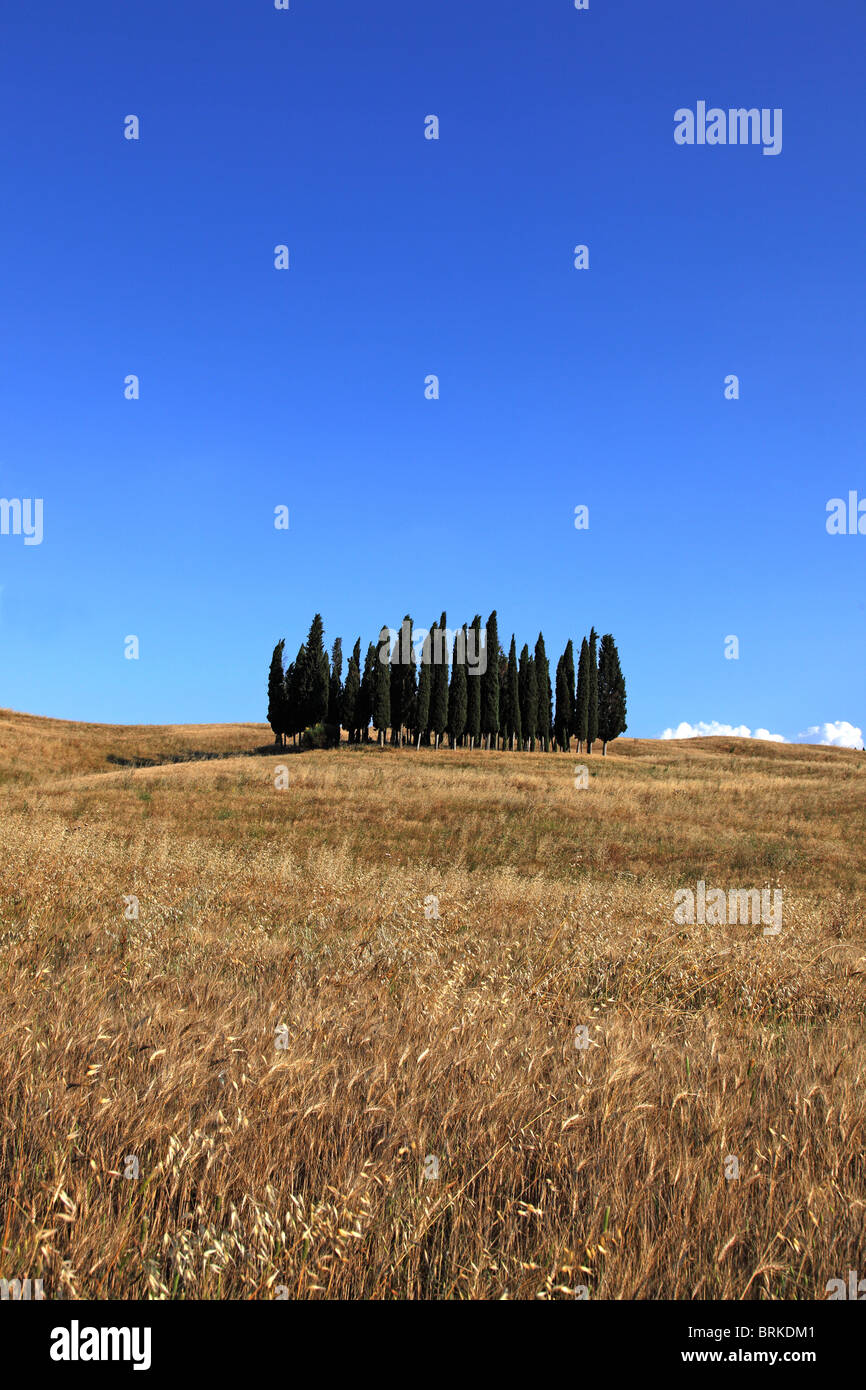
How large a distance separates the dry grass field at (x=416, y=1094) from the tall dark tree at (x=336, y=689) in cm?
5985

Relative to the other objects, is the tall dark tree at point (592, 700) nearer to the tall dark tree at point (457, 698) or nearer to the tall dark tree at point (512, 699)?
the tall dark tree at point (512, 699)

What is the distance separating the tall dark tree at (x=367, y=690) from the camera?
213ft

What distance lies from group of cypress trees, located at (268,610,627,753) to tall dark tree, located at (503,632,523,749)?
0.31 ft

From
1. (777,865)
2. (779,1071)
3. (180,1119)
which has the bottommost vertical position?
(777,865)

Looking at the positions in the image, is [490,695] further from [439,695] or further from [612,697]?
→ [612,697]

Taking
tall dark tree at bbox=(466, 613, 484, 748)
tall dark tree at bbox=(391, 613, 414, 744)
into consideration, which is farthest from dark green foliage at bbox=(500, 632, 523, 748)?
tall dark tree at bbox=(391, 613, 414, 744)

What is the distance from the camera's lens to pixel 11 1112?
Answer: 288 centimetres

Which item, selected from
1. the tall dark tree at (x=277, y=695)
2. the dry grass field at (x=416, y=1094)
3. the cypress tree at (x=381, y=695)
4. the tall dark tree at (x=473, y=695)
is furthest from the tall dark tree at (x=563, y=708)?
the dry grass field at (x=416, y=1094)

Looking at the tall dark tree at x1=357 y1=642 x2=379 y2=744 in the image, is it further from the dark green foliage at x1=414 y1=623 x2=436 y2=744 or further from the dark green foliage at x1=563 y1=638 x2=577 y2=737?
the dark green foliage at x1=563 y1=638 x2=577 y2=737

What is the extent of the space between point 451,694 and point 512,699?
6153 mm

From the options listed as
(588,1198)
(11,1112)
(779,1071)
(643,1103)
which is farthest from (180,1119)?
(779,1071)
